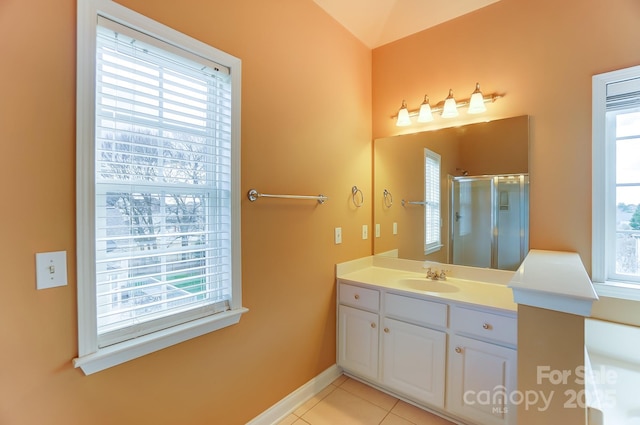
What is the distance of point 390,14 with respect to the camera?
2332 mm

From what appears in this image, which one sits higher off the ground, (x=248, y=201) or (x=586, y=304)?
(x=248, y=201)

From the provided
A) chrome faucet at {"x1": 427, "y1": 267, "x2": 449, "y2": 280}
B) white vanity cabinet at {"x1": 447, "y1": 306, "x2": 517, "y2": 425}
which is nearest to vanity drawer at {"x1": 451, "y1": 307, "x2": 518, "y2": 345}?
white vanity cabinet at {"x1": 447, "y1": 306, "x2": 517, "y2": 425}

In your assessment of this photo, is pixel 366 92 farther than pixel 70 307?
Yes

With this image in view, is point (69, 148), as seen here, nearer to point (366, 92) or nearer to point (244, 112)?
point (244, 112)

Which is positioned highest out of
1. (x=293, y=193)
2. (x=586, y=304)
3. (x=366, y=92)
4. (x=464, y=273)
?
(x=366, y=92)

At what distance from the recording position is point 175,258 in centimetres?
131

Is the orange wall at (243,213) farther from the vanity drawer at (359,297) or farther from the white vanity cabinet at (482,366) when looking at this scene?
the white vanity cabinet at (482,366)

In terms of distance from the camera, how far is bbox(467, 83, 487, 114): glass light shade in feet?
6.45

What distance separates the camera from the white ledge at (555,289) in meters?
0.88

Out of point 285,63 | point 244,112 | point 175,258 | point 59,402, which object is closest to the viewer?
point 59,402

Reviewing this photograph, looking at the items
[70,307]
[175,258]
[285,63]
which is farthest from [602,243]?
[70,307]

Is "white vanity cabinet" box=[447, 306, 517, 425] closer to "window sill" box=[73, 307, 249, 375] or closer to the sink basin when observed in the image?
the sink basin

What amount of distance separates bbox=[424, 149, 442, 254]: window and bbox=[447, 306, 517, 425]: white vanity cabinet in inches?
27.7

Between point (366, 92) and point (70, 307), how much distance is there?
8.08ft
